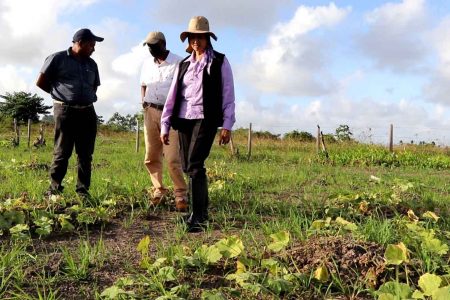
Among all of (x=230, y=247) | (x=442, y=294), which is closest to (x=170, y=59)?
(x=230, y=247)

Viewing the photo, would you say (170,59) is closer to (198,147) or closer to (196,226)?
(198,147)

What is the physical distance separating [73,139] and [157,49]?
1378 mm

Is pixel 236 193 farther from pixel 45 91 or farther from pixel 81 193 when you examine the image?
pixel 45 91

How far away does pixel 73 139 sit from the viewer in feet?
16.7

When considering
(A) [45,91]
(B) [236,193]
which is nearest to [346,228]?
(B) [236,193]

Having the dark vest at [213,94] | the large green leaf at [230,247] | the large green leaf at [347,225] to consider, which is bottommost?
the large green leaf at [230,247]

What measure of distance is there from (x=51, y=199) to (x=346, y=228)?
2.78 meters

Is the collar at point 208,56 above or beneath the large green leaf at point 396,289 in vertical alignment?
above

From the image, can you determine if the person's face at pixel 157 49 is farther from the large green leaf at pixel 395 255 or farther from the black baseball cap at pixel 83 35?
the large green leaf at pixel 395 255

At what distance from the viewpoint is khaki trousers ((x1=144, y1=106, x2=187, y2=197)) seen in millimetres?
4570

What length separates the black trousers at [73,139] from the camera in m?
4.96

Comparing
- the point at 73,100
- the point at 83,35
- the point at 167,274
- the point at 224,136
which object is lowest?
the point at 167,274

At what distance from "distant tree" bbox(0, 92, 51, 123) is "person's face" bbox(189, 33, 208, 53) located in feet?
178

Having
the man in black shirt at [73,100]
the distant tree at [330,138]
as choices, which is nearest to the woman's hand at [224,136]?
the man in black shirt at [73,100]
